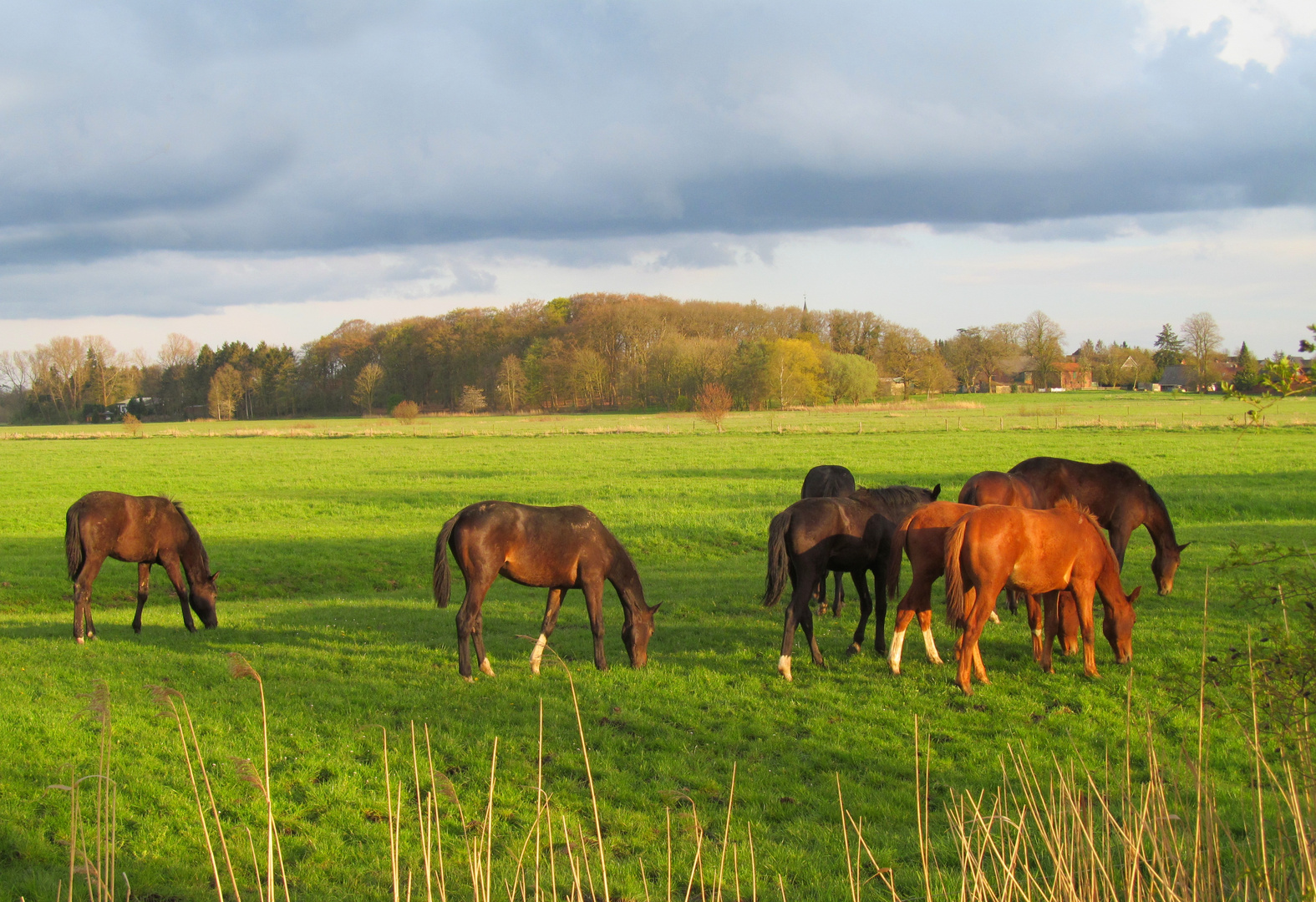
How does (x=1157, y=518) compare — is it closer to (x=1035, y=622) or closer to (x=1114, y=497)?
(x=1114, y=497)

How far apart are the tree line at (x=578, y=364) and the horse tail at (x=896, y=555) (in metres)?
71.9

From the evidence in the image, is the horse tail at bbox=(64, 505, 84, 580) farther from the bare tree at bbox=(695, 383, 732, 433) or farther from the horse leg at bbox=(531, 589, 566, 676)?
the bare tree at bbox=(695, 383, 732, 433)

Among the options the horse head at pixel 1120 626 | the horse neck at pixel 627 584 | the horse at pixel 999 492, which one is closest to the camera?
the horse head at pixel 1120 626

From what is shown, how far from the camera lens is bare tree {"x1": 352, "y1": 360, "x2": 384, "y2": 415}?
341 ft

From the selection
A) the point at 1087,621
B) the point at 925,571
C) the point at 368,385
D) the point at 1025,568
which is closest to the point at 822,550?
the point at 925,571

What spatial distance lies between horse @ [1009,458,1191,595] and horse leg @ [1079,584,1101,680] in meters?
3.94

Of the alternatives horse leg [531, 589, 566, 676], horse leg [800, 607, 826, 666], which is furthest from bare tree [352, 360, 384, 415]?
horse leg [800, 607, 826, 666]

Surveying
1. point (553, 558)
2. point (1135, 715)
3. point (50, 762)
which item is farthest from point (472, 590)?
point (1135, 715)

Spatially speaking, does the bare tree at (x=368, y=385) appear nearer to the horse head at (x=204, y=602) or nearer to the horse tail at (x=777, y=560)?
the horse head at (x=204, y=602)

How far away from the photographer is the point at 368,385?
103938 millimetres

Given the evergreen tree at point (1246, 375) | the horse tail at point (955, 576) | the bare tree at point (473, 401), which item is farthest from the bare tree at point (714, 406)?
the evergreen tree at point (1246, 375)

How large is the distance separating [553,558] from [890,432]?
139ft

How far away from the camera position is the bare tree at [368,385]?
104062 mm

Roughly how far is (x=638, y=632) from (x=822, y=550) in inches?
80.9
